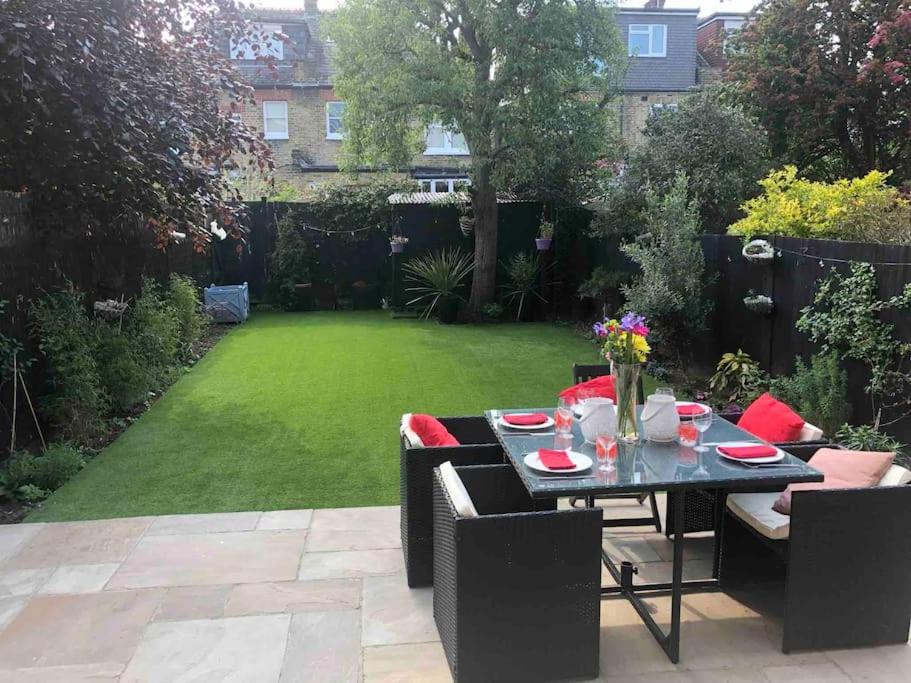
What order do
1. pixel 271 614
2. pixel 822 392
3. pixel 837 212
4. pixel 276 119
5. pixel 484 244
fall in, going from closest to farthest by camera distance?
pixel 271 614 → pixel 822 392 → pixel 837 212 → pixel 484 244 → pixel 276 119

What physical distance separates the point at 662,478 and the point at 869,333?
2.70 meters

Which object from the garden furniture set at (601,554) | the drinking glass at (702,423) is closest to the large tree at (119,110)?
the garden furniture set at (601,554)

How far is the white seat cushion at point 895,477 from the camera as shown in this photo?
8.77 feet

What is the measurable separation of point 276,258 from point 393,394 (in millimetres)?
6150

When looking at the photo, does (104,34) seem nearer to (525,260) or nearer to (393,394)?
(393,394)

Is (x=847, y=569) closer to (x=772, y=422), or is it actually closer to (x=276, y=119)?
(x=772, y=422)

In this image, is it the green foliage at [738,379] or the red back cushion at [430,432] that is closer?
the red back cushion at [430,432]

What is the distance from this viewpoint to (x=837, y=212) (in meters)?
5.30

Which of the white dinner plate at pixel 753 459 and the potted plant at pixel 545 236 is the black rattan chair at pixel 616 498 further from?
the potted plant at pixel 545 236

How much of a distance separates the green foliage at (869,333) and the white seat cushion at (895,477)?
1759 mm

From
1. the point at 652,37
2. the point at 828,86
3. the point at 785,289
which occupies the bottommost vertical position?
the point at 785,289

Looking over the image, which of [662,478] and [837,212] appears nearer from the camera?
[662,478]

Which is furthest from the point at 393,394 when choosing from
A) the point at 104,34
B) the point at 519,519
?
the point at 519,519

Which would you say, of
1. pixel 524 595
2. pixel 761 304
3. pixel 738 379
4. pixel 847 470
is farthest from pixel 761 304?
pixel 524 595
